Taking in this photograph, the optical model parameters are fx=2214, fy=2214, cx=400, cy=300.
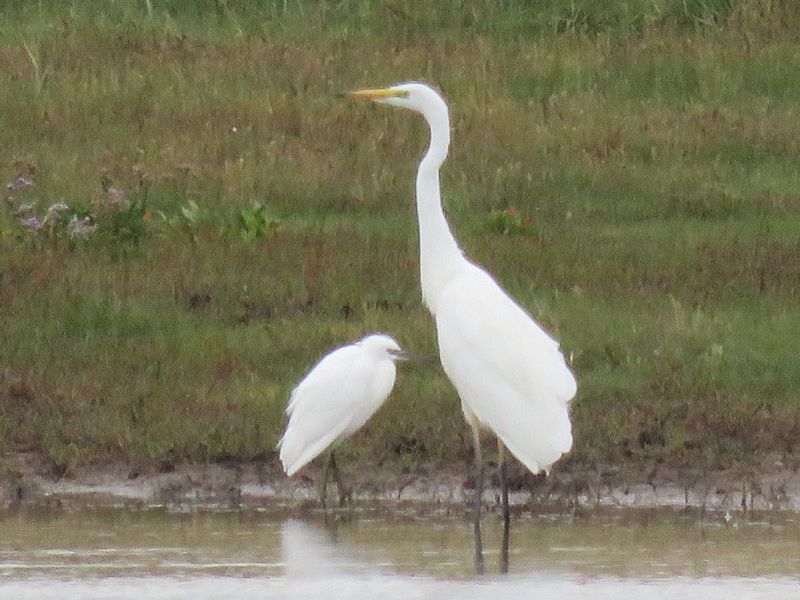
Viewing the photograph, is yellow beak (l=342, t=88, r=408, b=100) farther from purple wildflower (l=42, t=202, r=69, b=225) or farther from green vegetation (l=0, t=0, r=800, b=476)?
purple wildflower (l=42, t=202, r=69, b=225)

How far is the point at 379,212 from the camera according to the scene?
12875 mm

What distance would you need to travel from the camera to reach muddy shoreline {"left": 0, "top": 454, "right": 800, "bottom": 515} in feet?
29.8

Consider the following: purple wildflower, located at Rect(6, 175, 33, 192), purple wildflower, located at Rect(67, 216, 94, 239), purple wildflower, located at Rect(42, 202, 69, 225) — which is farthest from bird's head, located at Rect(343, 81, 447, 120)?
purple wildflower, located at Rect(6, 175, 33, 192)

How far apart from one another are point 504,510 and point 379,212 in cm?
457

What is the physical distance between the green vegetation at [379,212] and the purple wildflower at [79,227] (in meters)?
0.02

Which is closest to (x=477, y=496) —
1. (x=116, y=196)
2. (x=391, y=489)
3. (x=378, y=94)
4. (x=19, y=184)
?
(x=391, y=489)

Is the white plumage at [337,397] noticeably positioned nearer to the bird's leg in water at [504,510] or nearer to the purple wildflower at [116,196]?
the bird's leg in water at [504,510]

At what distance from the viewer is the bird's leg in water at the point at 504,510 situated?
802 cm

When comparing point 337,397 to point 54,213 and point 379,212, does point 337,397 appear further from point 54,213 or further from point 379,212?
point 379,212

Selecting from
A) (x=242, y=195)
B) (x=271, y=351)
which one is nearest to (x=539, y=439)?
(x=271, y=351)

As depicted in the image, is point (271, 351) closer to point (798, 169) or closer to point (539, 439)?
Result: point (539, 439)

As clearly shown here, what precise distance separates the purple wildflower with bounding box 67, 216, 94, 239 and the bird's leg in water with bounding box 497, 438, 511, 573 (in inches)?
145

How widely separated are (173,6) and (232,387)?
747 cm

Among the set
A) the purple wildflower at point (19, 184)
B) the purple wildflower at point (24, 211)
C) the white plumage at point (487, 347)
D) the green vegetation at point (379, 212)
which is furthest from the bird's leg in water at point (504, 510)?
the purple wildflower at point (19, 184)
